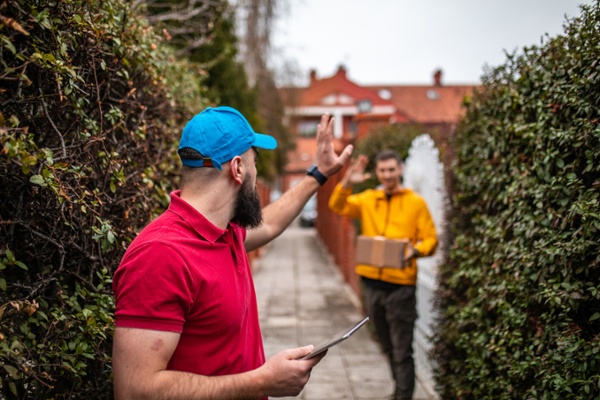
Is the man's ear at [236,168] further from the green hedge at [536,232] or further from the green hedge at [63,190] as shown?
the green hedge at [536,232]

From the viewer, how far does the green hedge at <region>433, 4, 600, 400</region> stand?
2.45 metres

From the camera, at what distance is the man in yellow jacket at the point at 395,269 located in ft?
16.2

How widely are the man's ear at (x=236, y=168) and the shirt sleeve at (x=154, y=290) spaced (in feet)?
1.49

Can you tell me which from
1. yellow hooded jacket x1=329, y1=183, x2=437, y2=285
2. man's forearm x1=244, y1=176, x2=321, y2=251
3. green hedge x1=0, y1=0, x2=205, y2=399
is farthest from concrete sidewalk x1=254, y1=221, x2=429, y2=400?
green hedge x1=0, y1=0, x2=205, y2=399

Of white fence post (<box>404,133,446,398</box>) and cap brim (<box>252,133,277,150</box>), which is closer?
cap brim (<box>252,133,277,150</box>)

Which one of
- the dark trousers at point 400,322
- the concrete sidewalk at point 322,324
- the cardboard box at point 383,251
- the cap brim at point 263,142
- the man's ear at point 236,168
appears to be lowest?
the concrete sidewalk at point 322,324

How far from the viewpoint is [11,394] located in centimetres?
206

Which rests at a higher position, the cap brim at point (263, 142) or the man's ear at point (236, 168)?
the cap brim at point (263, 142)

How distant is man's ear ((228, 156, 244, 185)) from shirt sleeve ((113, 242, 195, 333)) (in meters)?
0.45

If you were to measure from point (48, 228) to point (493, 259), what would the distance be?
2441mm

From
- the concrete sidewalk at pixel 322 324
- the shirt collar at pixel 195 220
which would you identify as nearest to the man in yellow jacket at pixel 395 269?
the concrete sidewalk at pixel 322 324

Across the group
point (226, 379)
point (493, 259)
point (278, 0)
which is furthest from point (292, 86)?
point (226, 379)

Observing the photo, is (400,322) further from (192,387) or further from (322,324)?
(322,324)

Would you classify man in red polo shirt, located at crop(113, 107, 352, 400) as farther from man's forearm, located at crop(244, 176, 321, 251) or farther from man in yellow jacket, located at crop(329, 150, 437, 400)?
man in yellow jacket, located at crop(329, 150, 437, 400)
